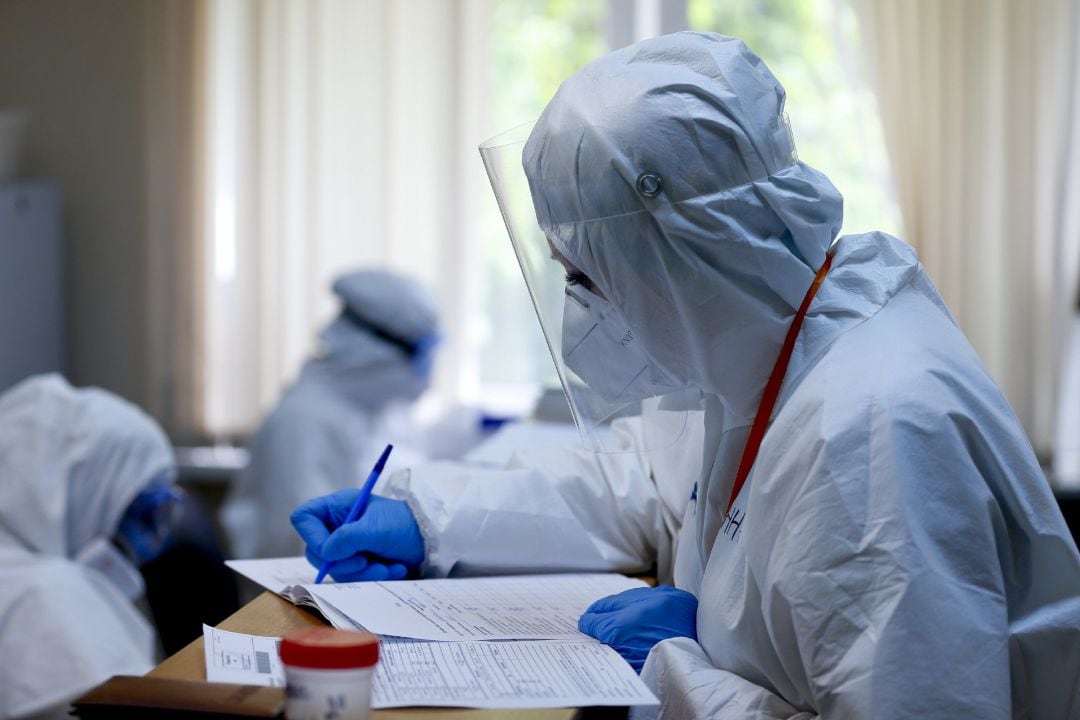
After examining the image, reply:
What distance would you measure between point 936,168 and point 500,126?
A: 1.17m

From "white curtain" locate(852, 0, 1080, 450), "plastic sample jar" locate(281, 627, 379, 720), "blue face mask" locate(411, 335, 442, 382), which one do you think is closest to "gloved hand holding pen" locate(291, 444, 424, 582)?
"plastic sample jar" locate(281, 627, 379, 720)

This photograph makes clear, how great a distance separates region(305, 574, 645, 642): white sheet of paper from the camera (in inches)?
37.4

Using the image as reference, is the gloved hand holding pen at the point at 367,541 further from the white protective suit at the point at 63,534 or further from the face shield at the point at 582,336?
the white protective suit at the point at 63,534

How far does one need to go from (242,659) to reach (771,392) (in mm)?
500

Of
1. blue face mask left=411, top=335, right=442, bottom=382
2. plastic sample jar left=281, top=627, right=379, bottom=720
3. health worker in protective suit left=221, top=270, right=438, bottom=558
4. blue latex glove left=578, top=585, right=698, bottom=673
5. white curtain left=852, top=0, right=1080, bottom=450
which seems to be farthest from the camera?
blue face mask left=411, top=335, right=442, bottom=382

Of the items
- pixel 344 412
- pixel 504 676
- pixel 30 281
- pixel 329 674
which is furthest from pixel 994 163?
pixel 30 281

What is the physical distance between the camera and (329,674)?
0.64 meters

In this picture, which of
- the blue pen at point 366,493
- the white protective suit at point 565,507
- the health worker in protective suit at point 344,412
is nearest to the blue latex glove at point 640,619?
the white protective suit at point 565,507

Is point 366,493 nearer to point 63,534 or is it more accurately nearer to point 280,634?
point 280,634

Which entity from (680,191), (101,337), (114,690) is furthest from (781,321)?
(101,337)

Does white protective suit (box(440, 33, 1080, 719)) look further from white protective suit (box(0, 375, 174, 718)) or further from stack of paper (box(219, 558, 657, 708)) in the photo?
white protective suit (box(0, 375, 174, 718))

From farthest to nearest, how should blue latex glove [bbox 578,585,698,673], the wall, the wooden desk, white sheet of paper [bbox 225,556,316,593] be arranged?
the wall, white sheet of paper [bbox 225,556,316,593], blue latex glove [bbox 578,585,698,673], the wooden desk

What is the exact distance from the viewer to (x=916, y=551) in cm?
78

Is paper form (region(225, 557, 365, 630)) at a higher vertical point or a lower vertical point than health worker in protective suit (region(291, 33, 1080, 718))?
lower
